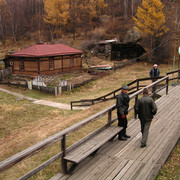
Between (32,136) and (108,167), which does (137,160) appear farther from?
(32,136)

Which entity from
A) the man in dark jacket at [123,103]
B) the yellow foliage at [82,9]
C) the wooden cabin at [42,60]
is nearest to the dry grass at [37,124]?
the man in dark jacket at [123,103]

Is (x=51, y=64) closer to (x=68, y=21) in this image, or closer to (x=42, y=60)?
(x=42, y=60)

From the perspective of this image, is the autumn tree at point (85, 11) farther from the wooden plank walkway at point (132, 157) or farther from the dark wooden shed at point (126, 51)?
the wooden plank walkway at point (132, 157)

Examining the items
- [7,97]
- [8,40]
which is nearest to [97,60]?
[7,97]

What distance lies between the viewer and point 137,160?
5.58 metres

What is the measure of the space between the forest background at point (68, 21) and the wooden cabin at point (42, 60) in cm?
1353

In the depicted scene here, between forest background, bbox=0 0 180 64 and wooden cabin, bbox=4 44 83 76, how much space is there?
13.5 metres

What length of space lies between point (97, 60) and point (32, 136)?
33.6 m

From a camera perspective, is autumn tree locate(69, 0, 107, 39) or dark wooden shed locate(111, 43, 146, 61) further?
autumn tree locate(69, 0, 107, 39)

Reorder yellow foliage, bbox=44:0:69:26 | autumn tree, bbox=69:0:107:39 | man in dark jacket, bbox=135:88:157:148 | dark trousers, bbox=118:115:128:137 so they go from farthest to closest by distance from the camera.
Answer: autumn tree, bbox=69:0:107:39, yellow foliage, bbox=44:0:69:26, dark trousers, bbox=118:115:128:137, man in dark jacket, bbox=135:88:157:148

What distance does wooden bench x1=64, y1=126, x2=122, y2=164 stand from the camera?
5.01 metres

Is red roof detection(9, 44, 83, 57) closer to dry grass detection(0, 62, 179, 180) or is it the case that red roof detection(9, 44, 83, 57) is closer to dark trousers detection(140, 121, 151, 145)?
dry grass detection(0, 62, 179, 180)

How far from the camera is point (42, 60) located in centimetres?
2945

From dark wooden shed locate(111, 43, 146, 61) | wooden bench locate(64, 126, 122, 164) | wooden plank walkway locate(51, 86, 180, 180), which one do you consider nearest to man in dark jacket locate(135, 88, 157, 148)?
wooden plank walkway locate(51, 86, 180, 180)
